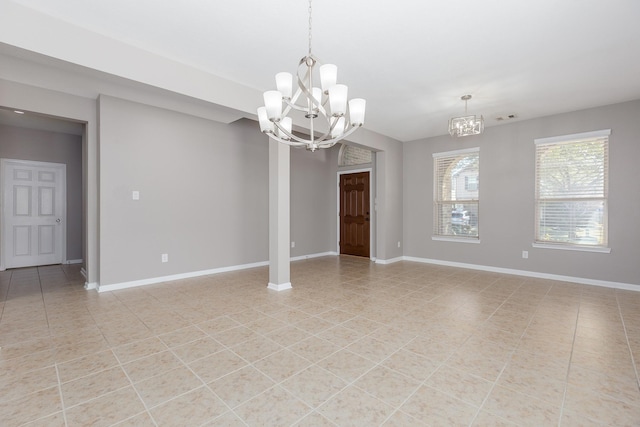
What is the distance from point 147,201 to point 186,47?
2.40 metres

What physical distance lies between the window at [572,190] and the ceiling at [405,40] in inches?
34.2

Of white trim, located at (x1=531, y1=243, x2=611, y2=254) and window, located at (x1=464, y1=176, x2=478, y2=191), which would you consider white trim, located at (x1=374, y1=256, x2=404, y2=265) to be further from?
white trim, located at (x1=531, y1=243, x2=611, y2=254)

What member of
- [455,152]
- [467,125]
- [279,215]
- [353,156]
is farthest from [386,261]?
[467,125]

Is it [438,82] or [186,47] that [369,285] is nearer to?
[438,82]

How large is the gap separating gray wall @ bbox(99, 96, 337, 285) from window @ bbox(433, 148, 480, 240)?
138 inches

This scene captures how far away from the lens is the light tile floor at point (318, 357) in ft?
5.53

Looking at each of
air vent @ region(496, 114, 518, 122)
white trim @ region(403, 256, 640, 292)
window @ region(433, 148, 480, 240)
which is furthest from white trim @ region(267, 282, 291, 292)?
air vent @ region(496, 114, 518, 122)

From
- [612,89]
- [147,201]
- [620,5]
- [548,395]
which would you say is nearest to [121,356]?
[147,201]

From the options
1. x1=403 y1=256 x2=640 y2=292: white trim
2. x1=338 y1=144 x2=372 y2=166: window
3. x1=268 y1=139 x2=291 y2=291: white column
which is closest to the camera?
x1=268 y1=139 x2=291 y2=291: white column

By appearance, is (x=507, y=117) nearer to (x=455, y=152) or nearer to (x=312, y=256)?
(x=455, y=152)

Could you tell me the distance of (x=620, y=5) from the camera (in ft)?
7.29

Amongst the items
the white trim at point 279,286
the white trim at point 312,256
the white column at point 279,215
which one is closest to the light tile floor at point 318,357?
the white trim at point 279,286

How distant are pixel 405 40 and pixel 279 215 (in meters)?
2.53

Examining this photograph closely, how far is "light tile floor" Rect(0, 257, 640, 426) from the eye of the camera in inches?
66.4
